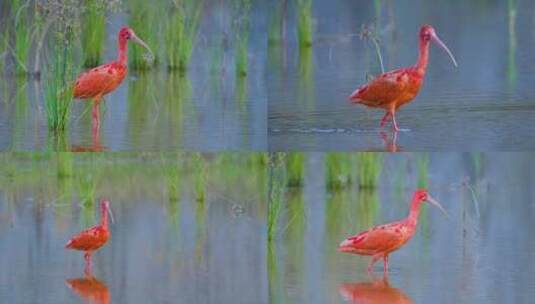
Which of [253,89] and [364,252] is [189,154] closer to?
[253,89]

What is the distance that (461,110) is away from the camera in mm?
4754

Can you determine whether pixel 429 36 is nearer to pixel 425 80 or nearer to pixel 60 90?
pixel 425 80

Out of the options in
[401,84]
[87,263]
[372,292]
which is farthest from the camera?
[87,263]

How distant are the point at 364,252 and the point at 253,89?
25.8 inches

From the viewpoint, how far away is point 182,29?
494cm

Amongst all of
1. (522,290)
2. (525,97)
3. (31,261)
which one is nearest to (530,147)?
(525,97)

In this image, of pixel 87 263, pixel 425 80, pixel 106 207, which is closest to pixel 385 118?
A: pixel 425 80

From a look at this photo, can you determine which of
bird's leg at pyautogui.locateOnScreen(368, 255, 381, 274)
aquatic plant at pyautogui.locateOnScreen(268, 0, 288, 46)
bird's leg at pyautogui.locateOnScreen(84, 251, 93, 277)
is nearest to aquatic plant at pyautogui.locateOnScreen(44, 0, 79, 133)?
bird's leg at pyautogui.locateOnScreen(84, 251, 93, 277)

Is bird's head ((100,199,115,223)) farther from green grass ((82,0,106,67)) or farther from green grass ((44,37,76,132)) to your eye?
green grass ((82,0,106,67))

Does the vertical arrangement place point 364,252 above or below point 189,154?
below

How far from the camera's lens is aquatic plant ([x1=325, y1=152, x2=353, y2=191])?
16.4 ft

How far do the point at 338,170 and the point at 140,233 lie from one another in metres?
0.70

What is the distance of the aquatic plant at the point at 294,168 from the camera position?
16.3ft

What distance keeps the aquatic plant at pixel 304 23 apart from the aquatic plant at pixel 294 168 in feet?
→ 1.25
